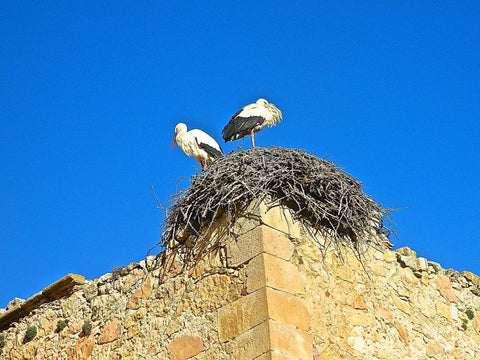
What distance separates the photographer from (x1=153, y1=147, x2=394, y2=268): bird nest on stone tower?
6.72 metres

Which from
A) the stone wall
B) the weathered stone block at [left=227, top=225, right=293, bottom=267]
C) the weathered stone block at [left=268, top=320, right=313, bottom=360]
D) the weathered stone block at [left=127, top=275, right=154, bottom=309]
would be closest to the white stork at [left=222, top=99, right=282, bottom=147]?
the stone wall

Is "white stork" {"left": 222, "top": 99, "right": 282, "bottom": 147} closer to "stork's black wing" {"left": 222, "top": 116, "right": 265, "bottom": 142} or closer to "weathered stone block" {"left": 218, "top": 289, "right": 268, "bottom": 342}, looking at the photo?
"stork's black wing" {"left": 222, "top": 116, "right": 265, "bottom": 142}

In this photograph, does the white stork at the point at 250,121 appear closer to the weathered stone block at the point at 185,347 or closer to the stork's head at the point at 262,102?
the stork's head at the point at 262,102

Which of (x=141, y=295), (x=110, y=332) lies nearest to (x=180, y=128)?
(x=141, y=295)

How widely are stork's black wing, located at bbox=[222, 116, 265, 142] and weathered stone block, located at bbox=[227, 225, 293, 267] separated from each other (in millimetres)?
2579

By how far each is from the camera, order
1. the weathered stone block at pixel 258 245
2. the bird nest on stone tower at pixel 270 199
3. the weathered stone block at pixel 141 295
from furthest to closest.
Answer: the weathered stone block at pixel 141 295 < the bird nest on stone tower at pixel 270 199 < the weathered stone block at pixel 258 245

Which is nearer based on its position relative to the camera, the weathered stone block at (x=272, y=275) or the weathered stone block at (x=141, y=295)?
the weathered stone block at (x=272, y=275)

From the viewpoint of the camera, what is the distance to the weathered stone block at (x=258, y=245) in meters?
6.36

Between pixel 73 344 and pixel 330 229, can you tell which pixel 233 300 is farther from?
pixel 73 344

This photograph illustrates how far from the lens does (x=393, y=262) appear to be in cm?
756

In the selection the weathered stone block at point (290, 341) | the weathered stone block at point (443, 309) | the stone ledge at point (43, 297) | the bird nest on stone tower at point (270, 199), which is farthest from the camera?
the stone ledge at point (43, 297)

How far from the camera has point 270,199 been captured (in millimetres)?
6676

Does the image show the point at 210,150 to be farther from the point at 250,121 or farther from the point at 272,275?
the point at 272,275

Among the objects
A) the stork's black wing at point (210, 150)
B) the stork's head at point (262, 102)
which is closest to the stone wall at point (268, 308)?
the stork's black wing at point (210, 150)
